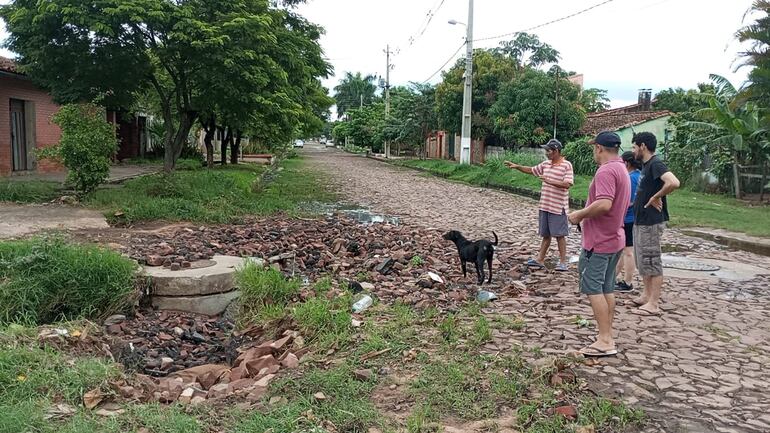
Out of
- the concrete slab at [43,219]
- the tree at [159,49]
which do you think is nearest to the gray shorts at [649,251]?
the concrete slab at [43,219]

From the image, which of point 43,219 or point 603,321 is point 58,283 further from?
point 603,321

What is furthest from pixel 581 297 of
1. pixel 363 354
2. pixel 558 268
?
pixel 363 354

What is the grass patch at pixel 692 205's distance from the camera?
13.0 meters

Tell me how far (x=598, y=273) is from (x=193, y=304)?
4501 millimetres

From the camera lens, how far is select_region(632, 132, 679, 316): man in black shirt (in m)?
5.93

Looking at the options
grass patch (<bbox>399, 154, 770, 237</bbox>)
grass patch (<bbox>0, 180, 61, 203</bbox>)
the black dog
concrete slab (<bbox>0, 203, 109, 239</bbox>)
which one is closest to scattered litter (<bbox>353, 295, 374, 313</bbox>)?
the black dog

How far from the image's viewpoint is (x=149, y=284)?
683 cm

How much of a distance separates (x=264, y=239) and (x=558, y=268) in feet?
15.7

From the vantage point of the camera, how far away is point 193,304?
6.89 m

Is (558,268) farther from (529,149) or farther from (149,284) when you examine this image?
(529,149)

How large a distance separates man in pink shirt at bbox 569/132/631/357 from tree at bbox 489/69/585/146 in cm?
2393

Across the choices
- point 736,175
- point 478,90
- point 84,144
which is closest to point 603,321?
point 84,144

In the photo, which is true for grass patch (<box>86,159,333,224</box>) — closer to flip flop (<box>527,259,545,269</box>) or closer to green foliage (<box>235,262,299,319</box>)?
green foliage (<box>235,262,299,319</box>)

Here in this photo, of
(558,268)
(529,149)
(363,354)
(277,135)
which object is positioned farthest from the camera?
(529,149)
